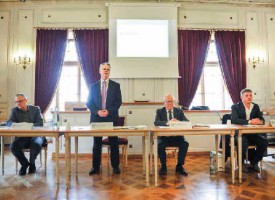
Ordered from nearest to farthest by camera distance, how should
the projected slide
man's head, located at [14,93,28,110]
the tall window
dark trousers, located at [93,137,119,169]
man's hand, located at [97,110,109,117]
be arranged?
man's hand, located at [97,110,109,117]
dark trousers, located at [93,137,119,169]
man's head, located at [14,93,28,110]
the projected slide
the tall window

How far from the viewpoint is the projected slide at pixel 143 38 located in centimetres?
544

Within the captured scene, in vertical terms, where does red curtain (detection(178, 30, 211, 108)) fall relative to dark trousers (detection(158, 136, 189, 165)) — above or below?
above

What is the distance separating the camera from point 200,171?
3.53 metres

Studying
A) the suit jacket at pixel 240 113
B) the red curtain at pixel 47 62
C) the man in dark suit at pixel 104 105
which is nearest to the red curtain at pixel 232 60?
the suit jacket at pixel 240 113

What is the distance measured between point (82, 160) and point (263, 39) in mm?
4875

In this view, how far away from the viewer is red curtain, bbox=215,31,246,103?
5.64m

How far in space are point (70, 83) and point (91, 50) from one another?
0.97 m

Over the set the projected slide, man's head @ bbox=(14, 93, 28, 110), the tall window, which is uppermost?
the projected slide

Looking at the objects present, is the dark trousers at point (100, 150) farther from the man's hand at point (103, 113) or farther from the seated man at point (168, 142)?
the seated man at point (168, 142)

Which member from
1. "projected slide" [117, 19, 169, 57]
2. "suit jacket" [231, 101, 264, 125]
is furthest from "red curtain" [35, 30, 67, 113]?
"suit jacket" [231, 101, 264, 125]

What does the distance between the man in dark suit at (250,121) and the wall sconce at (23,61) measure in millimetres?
4383

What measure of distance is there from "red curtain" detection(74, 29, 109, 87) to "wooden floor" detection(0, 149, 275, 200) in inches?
96.9

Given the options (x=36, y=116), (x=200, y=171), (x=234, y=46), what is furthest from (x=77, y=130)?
(x=234, y=46)

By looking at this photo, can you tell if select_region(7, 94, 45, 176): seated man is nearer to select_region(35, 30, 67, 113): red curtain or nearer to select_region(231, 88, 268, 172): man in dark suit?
select_region(35, 30, 67, 113): red curtain
